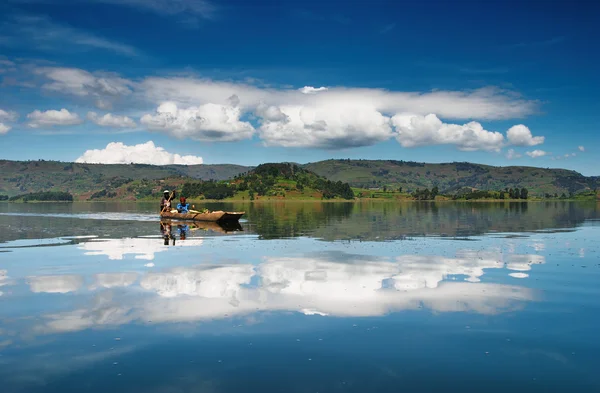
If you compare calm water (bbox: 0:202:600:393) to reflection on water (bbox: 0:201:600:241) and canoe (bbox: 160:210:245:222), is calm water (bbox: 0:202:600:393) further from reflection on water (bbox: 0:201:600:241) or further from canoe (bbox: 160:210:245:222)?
canoe (bbox: 160:210:245:222)

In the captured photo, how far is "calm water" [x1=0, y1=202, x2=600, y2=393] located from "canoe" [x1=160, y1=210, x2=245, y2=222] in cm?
4460

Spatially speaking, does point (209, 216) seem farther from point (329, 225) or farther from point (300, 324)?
point (300, 324)

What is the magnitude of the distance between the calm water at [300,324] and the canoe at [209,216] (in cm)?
4460

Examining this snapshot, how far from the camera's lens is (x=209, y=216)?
272ft

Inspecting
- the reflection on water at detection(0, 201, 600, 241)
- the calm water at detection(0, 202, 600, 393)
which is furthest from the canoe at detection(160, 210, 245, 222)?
the calm water at detection(0, 202, 600, 393)

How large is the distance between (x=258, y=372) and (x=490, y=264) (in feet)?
80.1

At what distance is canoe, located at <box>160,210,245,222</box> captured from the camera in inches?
3177

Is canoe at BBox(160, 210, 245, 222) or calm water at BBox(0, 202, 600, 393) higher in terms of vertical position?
canoe at BBox(160, 210, 245, 222)

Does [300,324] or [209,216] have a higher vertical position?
[209,216]

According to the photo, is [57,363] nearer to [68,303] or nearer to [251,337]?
[251,337]

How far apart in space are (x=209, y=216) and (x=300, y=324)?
218 feet

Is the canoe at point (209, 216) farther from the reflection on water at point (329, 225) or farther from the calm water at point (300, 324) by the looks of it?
the calm water at point (300, 324)

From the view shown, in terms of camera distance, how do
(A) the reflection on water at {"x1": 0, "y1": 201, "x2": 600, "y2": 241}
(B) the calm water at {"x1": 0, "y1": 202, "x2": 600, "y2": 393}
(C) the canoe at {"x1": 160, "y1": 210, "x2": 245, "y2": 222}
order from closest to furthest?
(B) the calm water at {"x1": 0, "y1": 202, "x2": 600, "y2": 393}, (A) the reflection on water at {"x1": 0, "y1": 201, "x2": 600, "y2": 241}, (C) the canoe at {"x1": 160, "y1": 210, "x2": 245, "y2": 222}

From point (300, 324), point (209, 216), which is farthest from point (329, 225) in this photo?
point (300, 324)
